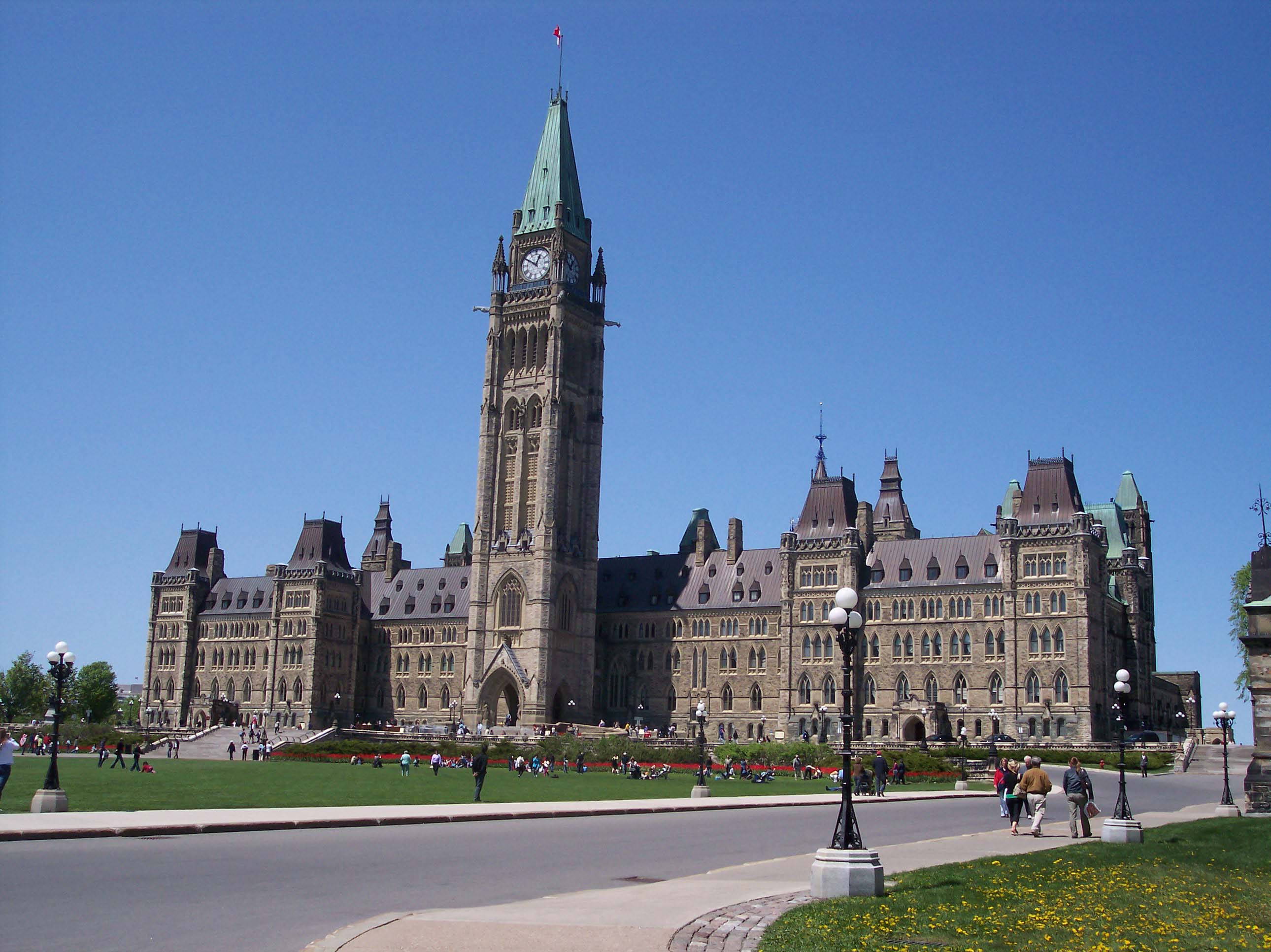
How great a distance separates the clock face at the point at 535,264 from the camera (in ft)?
382

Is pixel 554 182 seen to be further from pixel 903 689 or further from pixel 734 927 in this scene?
pixel 734 927

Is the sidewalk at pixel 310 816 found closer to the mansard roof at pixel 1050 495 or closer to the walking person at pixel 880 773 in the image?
the walking person at pixel 880 773

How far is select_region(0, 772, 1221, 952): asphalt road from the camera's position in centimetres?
1448

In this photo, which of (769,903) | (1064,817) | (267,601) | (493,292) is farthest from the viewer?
(267,601)

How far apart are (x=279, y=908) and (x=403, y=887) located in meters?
2.54

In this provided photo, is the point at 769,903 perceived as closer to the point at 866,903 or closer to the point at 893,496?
the point at 866,903

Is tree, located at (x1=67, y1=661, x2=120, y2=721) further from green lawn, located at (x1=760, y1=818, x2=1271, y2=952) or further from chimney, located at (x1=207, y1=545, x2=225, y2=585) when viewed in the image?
green lawn, located at (x1=760, y1=818, x2=1271, y2=952)

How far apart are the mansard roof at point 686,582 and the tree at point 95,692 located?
180 ft

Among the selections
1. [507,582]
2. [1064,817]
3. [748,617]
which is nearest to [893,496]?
[748,617]

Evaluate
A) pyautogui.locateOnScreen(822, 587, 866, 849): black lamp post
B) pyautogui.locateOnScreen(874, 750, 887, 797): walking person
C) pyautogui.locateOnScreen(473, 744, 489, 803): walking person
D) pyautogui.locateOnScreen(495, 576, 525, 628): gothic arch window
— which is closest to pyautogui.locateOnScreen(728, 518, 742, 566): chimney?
pyautogui.locateOnScreen(495, 576, 525, 628): gothic arch window

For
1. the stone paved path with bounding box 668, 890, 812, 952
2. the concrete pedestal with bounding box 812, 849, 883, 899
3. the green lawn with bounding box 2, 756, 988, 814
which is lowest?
the green lawn with bounding box 2, 756, 988, 814

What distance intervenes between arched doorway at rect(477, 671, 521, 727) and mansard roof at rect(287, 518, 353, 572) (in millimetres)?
23158

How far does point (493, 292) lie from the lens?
118375 millimetres

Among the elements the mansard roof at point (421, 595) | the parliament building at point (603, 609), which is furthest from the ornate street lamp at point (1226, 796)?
the mansard roof at point (421, 595)
